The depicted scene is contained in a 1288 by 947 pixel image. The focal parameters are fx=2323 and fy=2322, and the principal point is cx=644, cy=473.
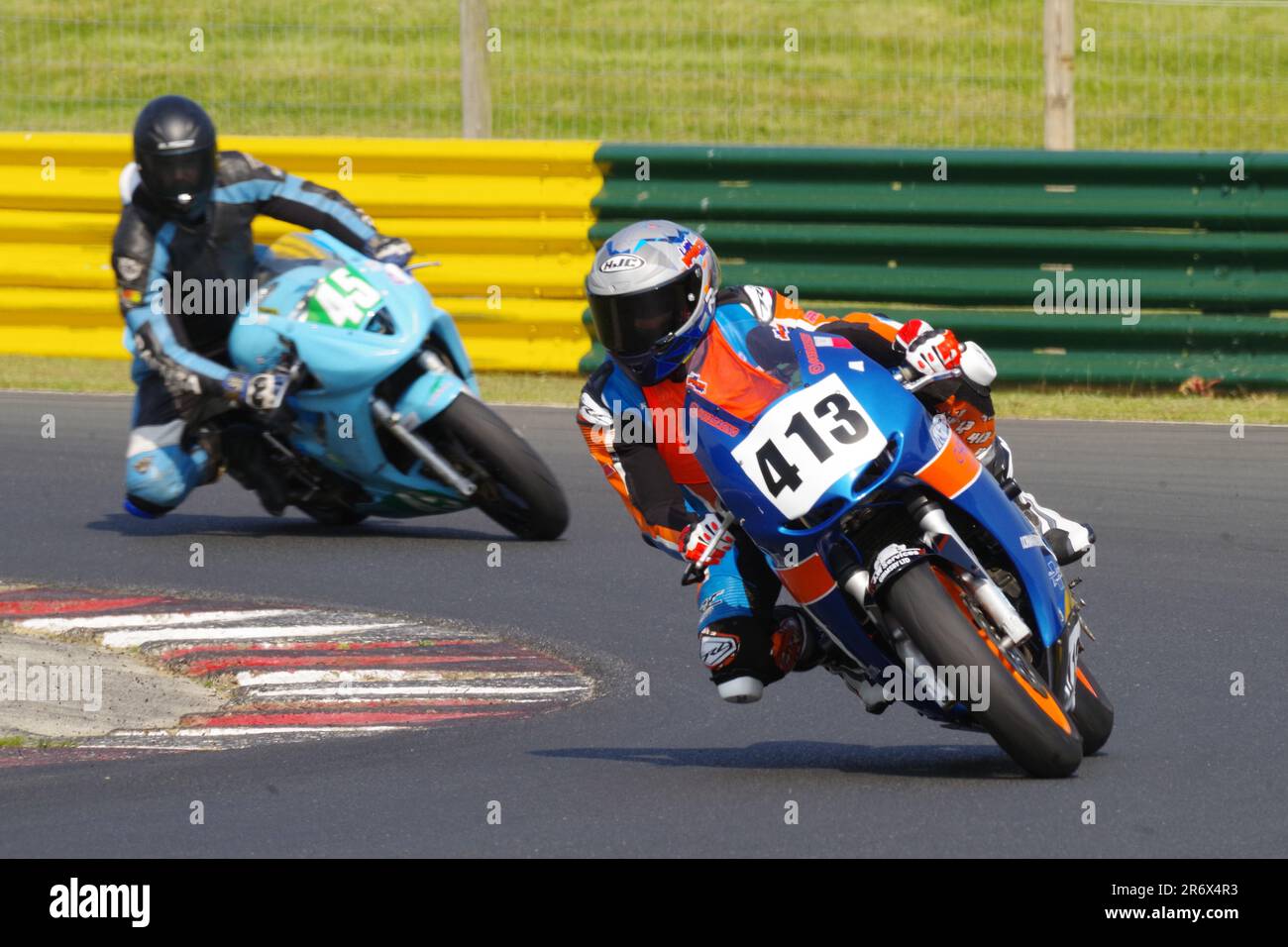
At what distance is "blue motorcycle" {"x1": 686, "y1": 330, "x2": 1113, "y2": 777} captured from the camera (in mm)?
5445

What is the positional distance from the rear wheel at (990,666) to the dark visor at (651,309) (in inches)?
37.4

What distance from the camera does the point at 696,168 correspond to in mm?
13859

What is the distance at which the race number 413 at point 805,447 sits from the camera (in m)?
5.46

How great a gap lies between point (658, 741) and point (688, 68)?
29.2 ft

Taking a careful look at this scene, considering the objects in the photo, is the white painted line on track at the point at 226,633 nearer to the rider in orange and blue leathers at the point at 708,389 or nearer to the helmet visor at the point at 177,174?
the rider in orange and blue leathers at the point at 708,389

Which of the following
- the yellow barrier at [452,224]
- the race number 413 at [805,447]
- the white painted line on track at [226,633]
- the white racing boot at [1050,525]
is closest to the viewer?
the race number 413 at [805,447]

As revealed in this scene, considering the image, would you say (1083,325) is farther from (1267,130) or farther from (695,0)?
(695,0)

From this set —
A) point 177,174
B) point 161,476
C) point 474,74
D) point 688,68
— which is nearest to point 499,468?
point 161,476

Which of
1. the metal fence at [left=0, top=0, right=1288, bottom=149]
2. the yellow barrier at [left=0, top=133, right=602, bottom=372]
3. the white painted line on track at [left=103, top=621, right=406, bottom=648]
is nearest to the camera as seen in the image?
the white painted line on track at [left=103, top=621, right=406, bottom=648]

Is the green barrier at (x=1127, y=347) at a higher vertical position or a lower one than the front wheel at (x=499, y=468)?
higher

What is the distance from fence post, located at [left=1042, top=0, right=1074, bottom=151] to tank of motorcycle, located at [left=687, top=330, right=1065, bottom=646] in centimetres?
809

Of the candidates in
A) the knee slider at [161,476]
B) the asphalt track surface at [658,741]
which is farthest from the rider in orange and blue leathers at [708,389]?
the knee slider at [161,476]

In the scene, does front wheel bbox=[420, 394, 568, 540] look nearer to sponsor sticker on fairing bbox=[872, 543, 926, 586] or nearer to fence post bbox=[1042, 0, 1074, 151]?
sponsor sticker on fairing bbox=[872, 543, 926, 586]

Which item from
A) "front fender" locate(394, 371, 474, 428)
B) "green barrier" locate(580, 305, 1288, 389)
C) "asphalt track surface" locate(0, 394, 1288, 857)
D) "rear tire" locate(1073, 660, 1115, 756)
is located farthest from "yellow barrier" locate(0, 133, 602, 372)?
"rear tire" locate(1073, 660, 1115, 756)
